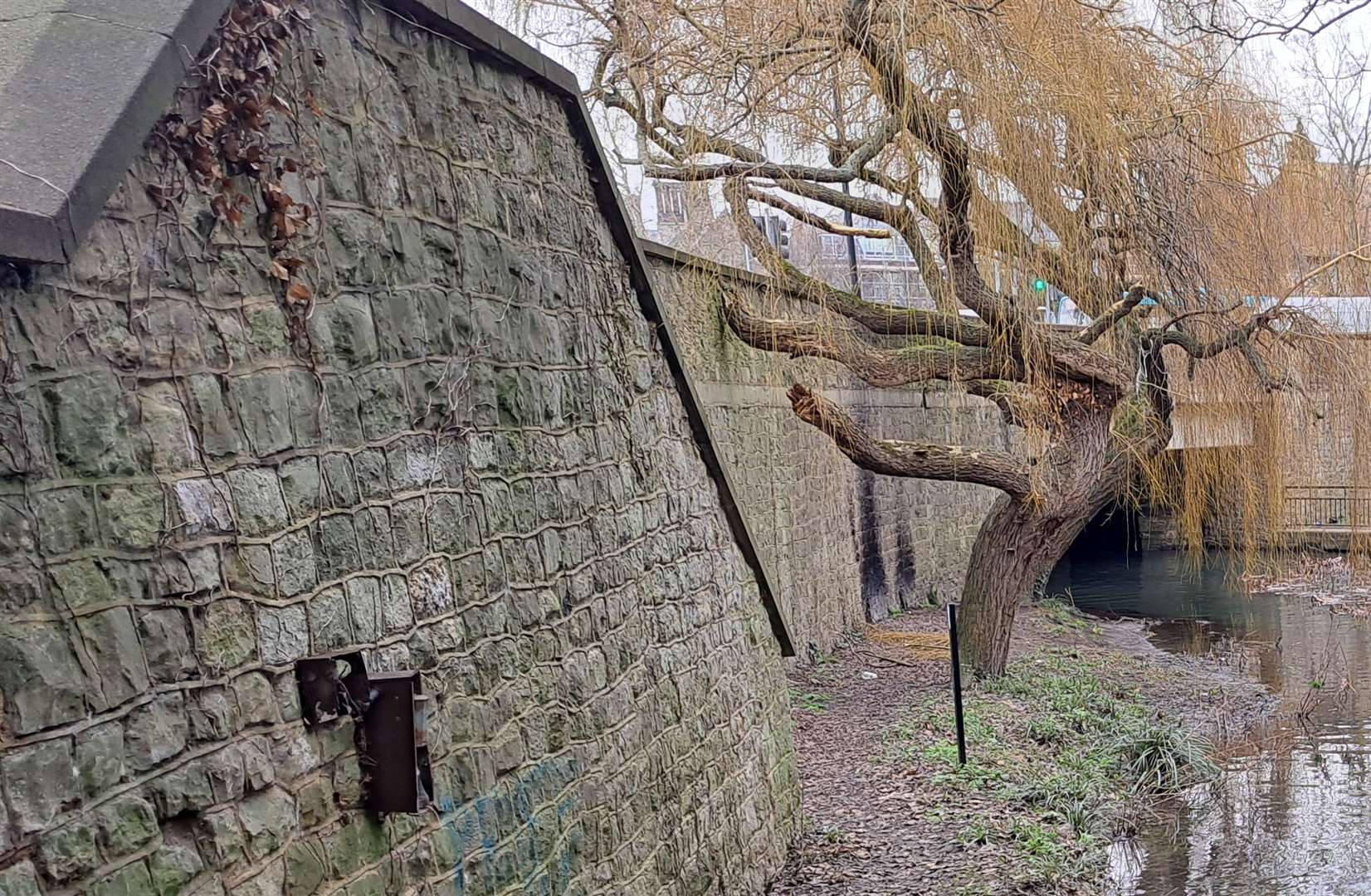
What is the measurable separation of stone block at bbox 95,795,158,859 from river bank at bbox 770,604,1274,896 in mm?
3993

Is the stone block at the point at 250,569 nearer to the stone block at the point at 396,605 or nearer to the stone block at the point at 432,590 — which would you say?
the stone block at the point at 396,605

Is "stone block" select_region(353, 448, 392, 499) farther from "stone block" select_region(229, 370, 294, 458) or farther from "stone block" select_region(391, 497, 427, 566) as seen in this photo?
"stone block" select_region(229, 370, 294, 458)

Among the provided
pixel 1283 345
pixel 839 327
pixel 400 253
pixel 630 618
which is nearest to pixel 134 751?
pixel 400 253

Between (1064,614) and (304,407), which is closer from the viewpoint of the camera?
(304,407)

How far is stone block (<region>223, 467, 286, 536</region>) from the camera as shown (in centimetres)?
265

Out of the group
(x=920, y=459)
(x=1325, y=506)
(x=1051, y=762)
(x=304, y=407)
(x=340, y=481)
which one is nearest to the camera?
(x=304, y=407)

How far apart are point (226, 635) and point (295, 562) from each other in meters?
0.31

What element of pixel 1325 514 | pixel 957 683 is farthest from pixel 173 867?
pixel 1325 514

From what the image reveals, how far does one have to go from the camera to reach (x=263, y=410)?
9.11 ft

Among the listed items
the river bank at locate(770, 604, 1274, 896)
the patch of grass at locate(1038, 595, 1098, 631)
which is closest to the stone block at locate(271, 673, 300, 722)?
the river bank at locate(770, 604, 1274, 896)

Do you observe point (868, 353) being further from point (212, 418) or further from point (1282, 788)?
point (212, 418)

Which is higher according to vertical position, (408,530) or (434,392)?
(434,392)

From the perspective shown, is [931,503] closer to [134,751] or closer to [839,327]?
[839,327]

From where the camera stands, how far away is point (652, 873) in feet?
15.3
